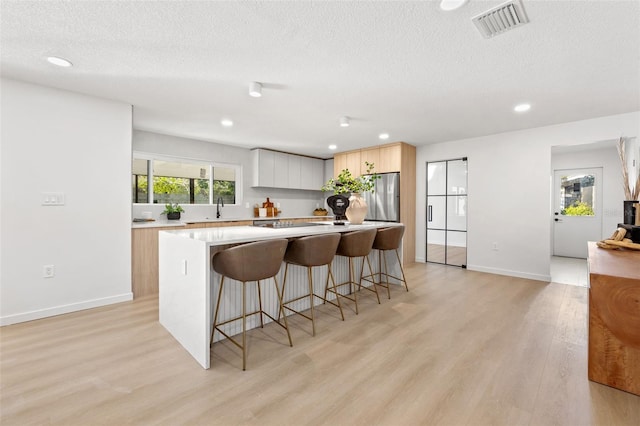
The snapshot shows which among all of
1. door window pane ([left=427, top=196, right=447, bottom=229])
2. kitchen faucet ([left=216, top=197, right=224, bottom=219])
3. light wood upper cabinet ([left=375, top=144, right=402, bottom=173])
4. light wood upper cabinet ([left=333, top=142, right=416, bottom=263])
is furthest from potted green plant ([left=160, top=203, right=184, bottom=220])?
door window pane ([left=427, top=196, right=447, bottom=229])

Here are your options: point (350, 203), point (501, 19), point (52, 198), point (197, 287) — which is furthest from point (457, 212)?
point (52, 198)

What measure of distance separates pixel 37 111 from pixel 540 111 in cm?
561

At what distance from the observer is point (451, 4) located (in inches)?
65.7

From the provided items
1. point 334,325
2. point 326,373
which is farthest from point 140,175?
point 326,373

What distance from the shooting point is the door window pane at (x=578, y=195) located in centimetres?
577

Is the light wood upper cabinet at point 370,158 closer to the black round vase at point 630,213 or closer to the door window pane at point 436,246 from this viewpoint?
the door window pane at point 436,246

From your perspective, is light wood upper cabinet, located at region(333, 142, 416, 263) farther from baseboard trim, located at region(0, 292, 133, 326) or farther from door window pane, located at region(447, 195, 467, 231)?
baseboard trim, located at region(0, 292, 133, 326)

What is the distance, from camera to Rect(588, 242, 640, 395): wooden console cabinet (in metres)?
1.59

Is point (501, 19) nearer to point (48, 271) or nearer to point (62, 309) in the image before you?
point (48, 271)

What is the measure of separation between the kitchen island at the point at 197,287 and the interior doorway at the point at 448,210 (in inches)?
129

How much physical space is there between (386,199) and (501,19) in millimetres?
3757

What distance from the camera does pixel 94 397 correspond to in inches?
66.1

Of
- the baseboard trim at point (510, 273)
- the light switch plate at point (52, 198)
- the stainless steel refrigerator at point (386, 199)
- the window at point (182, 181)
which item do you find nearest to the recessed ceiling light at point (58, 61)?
the light switch plate at point (52, 198)

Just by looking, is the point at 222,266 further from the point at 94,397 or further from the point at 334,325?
the point at 334,325
